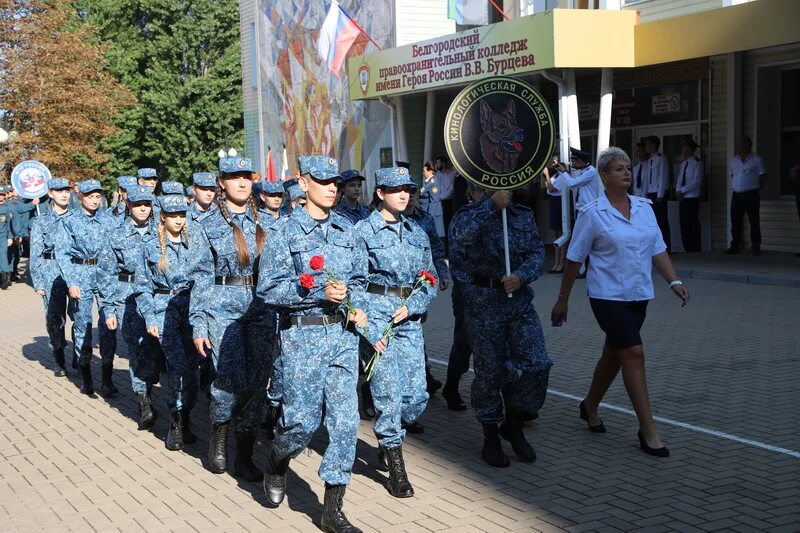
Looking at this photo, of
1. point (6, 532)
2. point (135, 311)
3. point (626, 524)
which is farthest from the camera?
point (135, 311)

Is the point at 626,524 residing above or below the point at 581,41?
below

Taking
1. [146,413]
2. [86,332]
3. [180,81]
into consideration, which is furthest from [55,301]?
[180,81]

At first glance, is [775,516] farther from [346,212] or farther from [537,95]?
[346,212]

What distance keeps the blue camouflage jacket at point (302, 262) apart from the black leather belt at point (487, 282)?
4.42 feet

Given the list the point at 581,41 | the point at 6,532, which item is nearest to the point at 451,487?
the point at 6,532

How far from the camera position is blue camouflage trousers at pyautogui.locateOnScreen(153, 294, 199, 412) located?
25.5 feet

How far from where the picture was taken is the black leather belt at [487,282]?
6.80m

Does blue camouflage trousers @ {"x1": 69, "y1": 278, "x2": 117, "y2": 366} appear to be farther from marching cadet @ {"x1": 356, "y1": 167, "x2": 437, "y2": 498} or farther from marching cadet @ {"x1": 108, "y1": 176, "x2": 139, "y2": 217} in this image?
marching cadet @ {"x1": 356, "y1": 167, "x2": 437, "y2": 498}

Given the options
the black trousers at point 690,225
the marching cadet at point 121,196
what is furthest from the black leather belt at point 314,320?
the black trousers at point 690,225

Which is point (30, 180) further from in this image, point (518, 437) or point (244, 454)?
point (518, 437)

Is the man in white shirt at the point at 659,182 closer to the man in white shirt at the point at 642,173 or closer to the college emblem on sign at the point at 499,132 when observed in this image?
the man in white shirt at the point at 642,173

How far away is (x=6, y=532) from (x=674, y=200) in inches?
641

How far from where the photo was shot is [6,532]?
19.3 ft

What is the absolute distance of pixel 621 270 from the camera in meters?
→ 6.84
